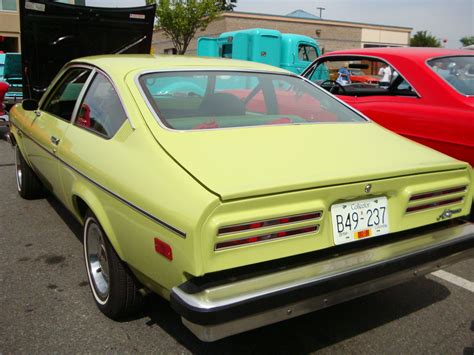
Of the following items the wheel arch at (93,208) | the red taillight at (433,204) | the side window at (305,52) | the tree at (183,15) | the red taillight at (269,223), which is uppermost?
the tree at (183,15)

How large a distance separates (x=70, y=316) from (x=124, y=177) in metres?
1.00

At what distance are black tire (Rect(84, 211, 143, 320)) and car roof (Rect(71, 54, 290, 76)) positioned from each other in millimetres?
968

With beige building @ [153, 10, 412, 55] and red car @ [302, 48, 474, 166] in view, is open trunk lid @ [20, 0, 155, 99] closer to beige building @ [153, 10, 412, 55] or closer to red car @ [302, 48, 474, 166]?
red car @ [302, 48, 474, 166]

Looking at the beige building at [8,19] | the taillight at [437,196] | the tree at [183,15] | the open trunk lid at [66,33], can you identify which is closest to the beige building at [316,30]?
the tree at [183,15]

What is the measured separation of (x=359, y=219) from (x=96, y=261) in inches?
63.3

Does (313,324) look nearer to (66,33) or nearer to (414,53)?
(414,53)

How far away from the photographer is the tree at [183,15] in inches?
1016

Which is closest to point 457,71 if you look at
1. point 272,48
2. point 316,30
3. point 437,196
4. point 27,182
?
Result: point 437,196

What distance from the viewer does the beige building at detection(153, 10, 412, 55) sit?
108 ft

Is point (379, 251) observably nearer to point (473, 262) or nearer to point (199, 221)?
point (199, 221)

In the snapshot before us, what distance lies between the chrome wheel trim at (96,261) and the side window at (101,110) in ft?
1.85

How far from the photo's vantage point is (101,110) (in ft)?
9.73

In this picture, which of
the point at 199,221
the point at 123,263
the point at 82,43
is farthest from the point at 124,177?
the point at 82,43

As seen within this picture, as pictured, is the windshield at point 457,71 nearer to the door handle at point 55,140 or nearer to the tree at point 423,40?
the door handle at point 55,140
